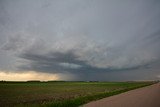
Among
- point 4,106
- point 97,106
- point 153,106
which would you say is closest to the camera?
point 153,106

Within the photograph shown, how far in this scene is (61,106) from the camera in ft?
62.2

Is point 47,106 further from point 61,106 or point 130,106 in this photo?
point 130,106

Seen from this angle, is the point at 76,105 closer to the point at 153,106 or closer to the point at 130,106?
the point at 130,106

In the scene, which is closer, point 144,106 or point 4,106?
point 144,106

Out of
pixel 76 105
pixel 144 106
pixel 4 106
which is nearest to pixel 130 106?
pixel 144 106

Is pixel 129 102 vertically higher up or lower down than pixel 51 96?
lower down

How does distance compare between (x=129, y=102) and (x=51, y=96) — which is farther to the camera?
(x=51, y=96)

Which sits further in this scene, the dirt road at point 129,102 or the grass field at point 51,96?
the grass field at point 51,96

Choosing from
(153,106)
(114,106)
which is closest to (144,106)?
(153,106)

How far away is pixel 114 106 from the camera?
19.1 m

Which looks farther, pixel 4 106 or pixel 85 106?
pixel 4 106

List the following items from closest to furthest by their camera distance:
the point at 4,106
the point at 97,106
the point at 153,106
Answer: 1. the point at 153,106
2. the point at 97,106
3. the point at 4,106

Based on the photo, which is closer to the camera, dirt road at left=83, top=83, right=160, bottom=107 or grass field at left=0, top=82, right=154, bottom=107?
dirt road at left=83, top=83, right=160, bottom=107

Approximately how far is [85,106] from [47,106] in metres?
3.82
